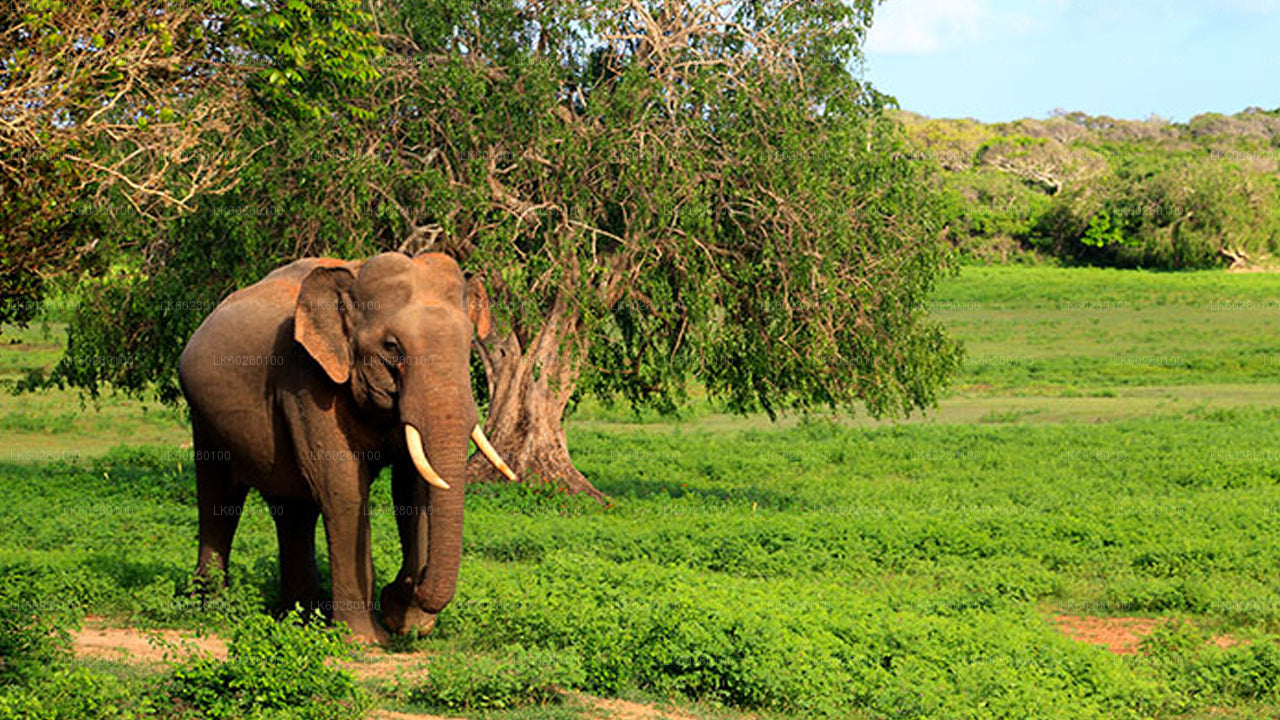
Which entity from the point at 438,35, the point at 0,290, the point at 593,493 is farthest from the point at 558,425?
the point at 0,290

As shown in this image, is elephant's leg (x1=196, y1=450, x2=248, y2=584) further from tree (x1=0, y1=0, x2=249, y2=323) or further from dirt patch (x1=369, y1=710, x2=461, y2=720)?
dirt patch (x1=369, y1=710, x2=461, y2=720)

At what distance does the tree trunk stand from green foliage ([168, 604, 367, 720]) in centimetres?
1160

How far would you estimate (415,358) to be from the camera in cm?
1048

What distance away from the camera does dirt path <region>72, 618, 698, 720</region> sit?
939 centimetres

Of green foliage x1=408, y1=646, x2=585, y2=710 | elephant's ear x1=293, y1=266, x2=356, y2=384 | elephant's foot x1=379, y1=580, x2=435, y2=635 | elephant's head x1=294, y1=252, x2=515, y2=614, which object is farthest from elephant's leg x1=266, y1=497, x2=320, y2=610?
green foliage x1=408, y1=646, x2=585, y2=710

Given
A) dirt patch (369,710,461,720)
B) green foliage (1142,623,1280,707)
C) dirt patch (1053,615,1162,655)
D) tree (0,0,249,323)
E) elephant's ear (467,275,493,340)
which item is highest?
tree (0,0,249,323)

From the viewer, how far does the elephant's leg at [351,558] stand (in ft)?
35.8

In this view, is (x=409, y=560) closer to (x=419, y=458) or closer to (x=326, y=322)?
(x=419, y=458)

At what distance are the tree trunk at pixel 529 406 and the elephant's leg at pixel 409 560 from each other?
922 cm

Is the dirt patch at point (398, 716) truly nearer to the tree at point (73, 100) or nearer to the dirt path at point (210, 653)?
the dirt path at point (210, 653)

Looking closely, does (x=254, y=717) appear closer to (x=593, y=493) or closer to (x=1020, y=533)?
(x=1020, y=533)

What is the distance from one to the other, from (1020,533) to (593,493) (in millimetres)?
6164

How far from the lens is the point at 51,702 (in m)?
8.31

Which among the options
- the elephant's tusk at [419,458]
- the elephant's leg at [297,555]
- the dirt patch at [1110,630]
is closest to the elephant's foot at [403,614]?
the elephant's leg at [297,555]
